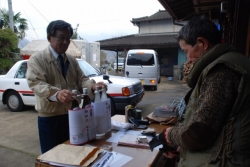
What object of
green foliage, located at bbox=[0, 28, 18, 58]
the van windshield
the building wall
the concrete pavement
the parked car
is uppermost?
the building wall

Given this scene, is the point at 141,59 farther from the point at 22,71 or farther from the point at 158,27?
the point at 158,27

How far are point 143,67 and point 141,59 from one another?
554 millimetres

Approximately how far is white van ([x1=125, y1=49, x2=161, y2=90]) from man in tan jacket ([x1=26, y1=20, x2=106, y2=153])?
8520 millimetres

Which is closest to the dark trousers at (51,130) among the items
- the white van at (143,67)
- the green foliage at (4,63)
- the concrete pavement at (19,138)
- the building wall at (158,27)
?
the concrete pavement at (19,138)

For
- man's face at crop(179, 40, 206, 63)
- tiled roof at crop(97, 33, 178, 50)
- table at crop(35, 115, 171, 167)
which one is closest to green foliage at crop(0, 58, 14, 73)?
tiled roof at crop(97, 33, 178, 50)

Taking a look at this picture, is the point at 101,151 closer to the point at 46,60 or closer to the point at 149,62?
the point at 46,60

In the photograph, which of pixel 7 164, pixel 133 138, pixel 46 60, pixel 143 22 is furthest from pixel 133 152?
pixel 143 22

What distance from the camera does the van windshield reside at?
10.8m

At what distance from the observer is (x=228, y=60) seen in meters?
0.98

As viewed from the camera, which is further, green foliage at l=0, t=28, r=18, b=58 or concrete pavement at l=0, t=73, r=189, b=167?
green foliage at l=0, t=28, r=18, b=58

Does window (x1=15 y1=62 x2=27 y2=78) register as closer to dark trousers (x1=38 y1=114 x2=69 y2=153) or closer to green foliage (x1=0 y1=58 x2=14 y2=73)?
dark trousers (x1=38 y1=114 x2=69 y2=153)

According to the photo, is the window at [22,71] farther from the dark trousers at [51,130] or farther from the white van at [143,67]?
the white van at [143,67]

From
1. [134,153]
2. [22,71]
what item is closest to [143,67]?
[22,71]

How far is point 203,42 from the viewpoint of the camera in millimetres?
1128
